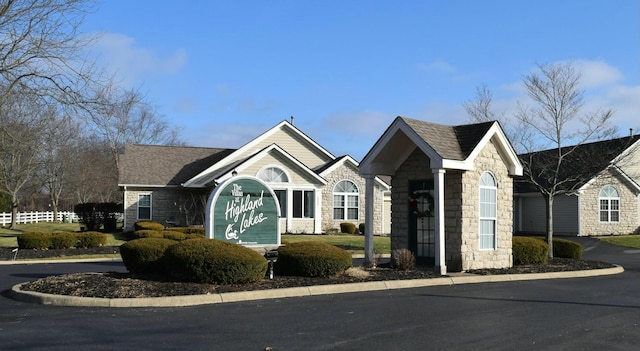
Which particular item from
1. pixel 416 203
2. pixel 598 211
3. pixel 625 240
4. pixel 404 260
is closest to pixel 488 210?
pixel 416 203

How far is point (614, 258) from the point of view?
25.1 meters

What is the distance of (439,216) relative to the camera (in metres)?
16.1

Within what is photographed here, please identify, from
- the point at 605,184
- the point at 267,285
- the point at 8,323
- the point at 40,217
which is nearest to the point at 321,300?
the point at 267,285

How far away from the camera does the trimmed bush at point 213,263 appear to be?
41.2ft

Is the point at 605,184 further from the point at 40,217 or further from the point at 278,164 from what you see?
the point at 40,217

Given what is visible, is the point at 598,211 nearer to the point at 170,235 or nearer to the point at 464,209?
the point at 464,209

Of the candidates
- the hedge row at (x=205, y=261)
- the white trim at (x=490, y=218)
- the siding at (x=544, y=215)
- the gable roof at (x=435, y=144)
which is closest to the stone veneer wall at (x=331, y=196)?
the siding at (x=544, y=215)

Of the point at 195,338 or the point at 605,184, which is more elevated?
the point at 605,184

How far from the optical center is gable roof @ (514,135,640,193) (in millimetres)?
26506

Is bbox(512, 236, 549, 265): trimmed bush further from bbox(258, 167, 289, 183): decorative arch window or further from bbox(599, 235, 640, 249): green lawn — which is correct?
bbox(258, 167, 289, 183): decorative arch window

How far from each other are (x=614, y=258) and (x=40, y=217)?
49.6 metres

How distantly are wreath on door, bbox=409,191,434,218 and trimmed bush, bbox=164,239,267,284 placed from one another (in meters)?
5.97

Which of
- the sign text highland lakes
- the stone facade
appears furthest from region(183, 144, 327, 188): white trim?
the sign text highland lakes

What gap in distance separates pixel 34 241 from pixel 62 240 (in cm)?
102
